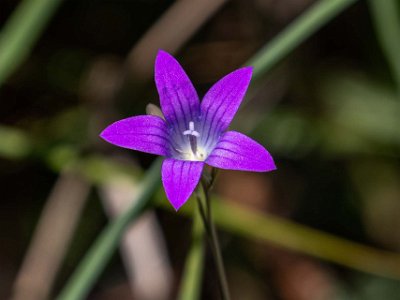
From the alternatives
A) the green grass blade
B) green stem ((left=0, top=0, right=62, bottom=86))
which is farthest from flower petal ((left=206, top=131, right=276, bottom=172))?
green stem ((left=0, top=0, right=62, bottom=86))

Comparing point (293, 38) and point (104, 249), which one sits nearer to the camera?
point (104, 249)

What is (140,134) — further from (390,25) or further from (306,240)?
(390,25)

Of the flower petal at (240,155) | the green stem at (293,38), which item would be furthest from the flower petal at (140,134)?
the green stem at (293,38)

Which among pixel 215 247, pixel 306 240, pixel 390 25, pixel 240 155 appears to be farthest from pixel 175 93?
pixel 390 25

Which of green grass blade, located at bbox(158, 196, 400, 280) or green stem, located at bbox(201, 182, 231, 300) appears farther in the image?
green grass blade, located at bbox(158, 196, 400, 280)

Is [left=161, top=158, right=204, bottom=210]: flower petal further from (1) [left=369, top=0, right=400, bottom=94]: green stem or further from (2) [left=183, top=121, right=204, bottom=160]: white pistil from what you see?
(1) [left=369, top=0, right=400, bottom=94]: green stem

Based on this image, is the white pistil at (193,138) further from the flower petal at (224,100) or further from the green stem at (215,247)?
the green stem at (215,247)
